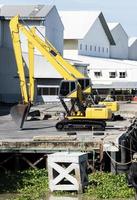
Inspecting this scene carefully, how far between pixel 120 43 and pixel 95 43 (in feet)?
52.3

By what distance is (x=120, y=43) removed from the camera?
386ft

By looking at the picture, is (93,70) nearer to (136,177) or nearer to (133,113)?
(133,113)

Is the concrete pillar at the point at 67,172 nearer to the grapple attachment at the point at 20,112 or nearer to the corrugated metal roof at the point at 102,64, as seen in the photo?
the grapple attachment at the point at 20,112

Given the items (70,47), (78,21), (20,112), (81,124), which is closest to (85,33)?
(78,21)

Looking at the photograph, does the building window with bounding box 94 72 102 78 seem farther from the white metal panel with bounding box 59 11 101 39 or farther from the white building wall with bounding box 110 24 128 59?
the white building wall with bounding box 110 24 128 59

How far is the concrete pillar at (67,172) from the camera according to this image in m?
22.2

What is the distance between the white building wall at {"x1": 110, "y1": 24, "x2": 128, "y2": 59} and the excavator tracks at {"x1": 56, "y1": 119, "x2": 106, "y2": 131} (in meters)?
77.9

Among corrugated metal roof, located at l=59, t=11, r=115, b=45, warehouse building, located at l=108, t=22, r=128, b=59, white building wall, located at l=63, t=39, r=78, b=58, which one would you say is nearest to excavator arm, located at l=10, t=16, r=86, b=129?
white building wall, located at l=63, t=39, r=78, b=58

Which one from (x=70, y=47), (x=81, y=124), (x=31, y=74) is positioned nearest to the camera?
(x=81, y=124)

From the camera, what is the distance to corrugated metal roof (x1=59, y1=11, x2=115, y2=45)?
94375mm

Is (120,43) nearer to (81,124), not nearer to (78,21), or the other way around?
(78,21)

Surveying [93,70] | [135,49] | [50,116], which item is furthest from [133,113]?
[135,49]

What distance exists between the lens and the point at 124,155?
2539cm

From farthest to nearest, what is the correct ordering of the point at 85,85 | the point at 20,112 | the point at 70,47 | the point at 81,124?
the point at 70,47 → the point at 85,85 → the point at 20,112 → the point at 81,124
